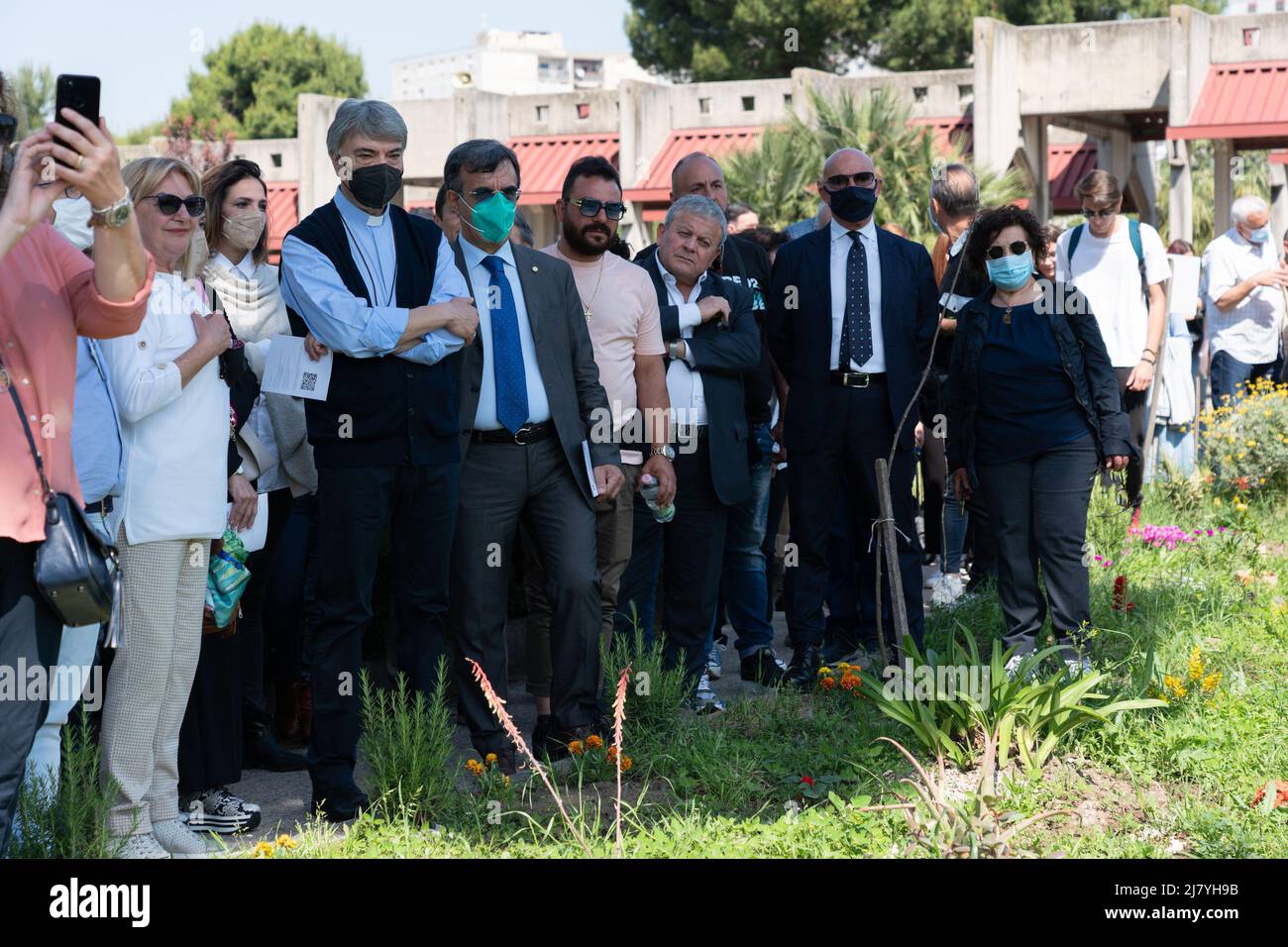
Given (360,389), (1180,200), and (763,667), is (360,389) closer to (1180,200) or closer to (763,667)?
(763,667)

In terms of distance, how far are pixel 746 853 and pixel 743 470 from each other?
239cm

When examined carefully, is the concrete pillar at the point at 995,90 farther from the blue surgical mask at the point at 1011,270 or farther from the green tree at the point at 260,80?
the green tree at the point at 260,80

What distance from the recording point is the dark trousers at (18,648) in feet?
11.4

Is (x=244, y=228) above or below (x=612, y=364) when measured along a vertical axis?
above

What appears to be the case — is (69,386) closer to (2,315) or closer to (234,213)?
(2,315)

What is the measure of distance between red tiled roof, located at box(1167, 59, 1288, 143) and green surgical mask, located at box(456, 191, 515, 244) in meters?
17.7

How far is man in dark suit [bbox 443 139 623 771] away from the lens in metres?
5.82

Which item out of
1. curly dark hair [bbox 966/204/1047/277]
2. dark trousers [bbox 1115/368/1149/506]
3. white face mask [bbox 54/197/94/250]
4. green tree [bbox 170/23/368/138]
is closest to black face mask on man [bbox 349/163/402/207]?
white face mask [bbox 54/197/94/250]

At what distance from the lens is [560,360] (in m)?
5.95

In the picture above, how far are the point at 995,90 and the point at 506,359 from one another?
66.4 ft

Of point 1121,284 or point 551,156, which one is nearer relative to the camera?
point 1121,284

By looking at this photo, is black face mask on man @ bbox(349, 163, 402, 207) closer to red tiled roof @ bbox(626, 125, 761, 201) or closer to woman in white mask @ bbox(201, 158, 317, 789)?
woman in white mask @ bbox(201, 158, 317, 789)

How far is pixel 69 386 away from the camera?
376 cm

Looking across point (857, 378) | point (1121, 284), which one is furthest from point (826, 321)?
point (1121, 284)
